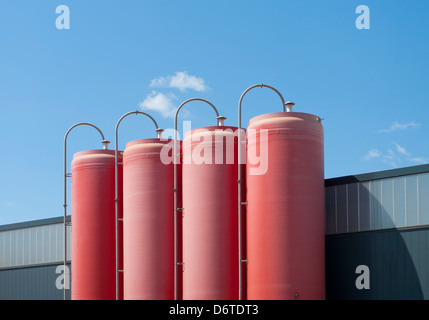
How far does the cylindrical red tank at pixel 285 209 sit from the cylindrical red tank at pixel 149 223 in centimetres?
343

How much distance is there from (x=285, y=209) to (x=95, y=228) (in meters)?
9.07

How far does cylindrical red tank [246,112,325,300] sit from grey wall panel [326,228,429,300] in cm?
107

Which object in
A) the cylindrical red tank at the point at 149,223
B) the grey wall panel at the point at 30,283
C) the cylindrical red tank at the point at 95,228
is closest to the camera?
the cylindrical red tank at the point at 149,223

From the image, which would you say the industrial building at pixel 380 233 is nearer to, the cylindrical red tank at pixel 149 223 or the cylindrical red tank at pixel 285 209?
the cylindrical red tank at pixel 285 209

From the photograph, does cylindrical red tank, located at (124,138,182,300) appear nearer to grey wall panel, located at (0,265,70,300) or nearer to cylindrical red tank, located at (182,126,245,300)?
cylindrical red tank, located at (182,126,245,300)

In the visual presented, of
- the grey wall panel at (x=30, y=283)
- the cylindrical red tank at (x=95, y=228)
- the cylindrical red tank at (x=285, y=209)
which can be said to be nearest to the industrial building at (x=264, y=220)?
the cylindrical red tank at (x=285, y=209)

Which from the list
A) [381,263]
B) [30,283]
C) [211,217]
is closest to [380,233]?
[381,263]

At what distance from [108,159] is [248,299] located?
8.91 metres

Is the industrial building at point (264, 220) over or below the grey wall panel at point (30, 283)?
over

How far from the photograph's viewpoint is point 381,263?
70.8ft

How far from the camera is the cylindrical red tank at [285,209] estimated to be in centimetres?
2097

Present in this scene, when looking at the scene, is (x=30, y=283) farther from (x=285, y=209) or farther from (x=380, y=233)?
(x=380, y=233)

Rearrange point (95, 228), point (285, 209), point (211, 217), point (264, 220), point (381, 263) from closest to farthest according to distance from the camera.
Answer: point (285, 209), point (264, 220), point (381, 263), point (211, 217), point (95, 228)
